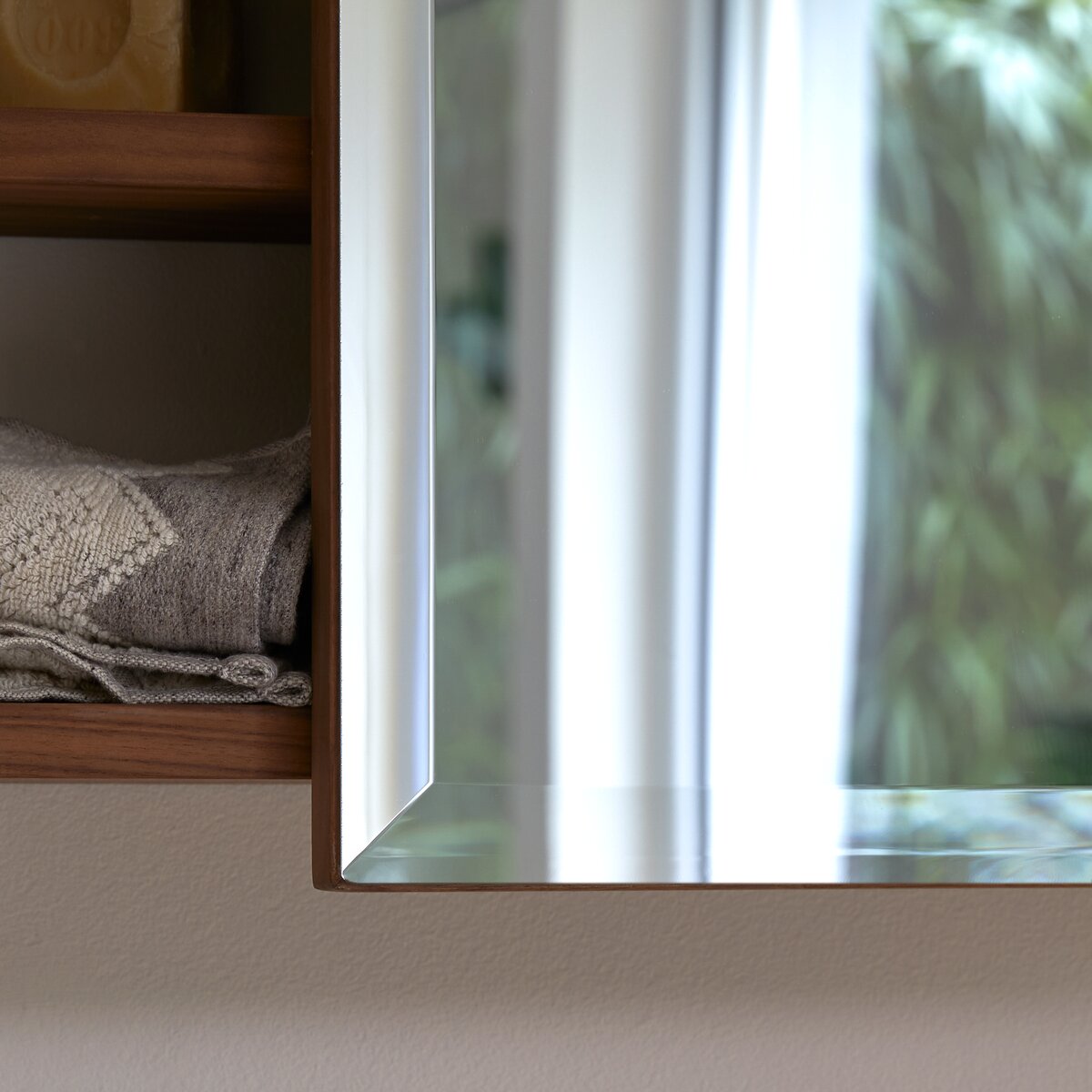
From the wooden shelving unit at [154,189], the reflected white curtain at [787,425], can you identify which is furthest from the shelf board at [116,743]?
the reflected white curtain at [787,425]

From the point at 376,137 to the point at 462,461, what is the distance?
135 mm

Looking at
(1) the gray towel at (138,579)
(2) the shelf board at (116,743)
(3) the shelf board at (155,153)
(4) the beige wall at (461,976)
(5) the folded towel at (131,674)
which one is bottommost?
(4) the beige wall at (461,976)

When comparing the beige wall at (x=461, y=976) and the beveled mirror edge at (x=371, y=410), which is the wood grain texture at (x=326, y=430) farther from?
the beige wall at (x=461, y=976)

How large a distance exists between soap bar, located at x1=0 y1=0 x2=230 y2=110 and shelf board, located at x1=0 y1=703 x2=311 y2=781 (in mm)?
273

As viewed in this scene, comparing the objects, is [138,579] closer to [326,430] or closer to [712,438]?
[326,430]

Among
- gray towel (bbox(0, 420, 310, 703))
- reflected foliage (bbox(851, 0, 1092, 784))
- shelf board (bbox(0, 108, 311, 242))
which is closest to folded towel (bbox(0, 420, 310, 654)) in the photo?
gray towel (bbox(0, 420, 310, 703))

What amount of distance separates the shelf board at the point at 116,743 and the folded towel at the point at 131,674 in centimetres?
1

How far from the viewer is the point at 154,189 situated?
1.67ft

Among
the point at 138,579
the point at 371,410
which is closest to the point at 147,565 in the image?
the point at 138,579

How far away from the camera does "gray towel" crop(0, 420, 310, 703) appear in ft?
1.67

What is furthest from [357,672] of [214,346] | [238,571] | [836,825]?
[214,346]

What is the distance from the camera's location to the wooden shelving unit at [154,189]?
0.49 m

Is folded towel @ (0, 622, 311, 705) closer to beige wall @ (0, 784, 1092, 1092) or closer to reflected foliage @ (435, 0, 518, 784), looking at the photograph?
reflected foliage @ (435, 0, 518, 784)

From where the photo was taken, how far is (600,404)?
495mm
